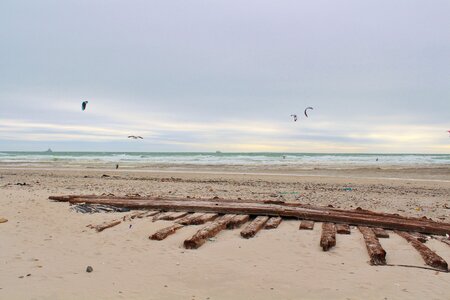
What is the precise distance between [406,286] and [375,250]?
1.05 meters

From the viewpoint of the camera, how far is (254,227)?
7.08 meters

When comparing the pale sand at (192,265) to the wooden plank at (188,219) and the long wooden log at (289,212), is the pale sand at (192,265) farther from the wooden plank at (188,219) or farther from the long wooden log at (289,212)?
the long wooden log at (289,212)

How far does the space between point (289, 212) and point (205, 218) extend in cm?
173

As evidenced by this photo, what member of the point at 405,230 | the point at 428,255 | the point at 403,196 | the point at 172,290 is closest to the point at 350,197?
the point at 403,196

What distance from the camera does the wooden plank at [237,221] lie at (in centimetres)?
746

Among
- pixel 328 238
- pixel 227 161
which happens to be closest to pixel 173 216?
pixel 328 238

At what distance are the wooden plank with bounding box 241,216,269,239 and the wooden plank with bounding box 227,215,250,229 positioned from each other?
0.22m

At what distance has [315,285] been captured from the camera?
4574 millimetres

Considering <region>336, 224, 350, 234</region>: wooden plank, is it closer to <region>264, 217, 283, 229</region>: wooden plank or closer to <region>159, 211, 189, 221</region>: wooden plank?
<region>264, 217, 283, 229</region>: wooden plank

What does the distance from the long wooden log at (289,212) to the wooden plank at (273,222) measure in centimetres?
24

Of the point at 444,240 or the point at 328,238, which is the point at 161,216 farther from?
the point at 444,240

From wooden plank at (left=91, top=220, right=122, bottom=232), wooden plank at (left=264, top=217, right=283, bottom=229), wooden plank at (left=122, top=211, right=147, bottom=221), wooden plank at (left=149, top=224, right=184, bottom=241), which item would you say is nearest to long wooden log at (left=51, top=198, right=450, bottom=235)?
wooden plank at (left=264, top=217, right=283, bottom=229)

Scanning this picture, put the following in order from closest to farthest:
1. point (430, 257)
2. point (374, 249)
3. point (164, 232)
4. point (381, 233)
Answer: point (430, 257)
point (374, 249)
point (164, 232)
point (381, 233)

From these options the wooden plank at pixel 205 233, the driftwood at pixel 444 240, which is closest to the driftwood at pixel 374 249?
the driftwood at pixel 444 240
